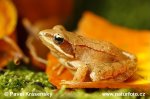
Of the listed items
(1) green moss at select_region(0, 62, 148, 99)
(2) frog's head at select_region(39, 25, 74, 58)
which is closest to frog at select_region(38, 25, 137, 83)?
(2) frog's head at select_region(39, 25, 74, 58)

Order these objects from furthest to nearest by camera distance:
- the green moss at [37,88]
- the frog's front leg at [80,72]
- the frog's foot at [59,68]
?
the frog's foot at [59,68] → the frog's front leg at [80,72] → the green moss at [37,88]

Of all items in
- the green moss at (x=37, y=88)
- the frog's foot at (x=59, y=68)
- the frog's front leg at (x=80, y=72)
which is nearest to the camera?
the green moss at (x=37, y=88)

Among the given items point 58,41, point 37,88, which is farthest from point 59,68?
point 37,88

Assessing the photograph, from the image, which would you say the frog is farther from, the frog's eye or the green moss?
the green moss

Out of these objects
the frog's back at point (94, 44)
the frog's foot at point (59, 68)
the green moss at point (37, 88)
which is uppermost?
the frog's back at point (94, 44)

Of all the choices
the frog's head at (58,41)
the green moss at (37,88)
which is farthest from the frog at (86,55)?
the green moss at (37,88)

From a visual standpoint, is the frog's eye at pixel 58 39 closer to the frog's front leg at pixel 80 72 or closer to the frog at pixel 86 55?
the frog at pixel 86 55

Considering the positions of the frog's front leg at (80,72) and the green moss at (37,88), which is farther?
the frog's front leg at (80,72)

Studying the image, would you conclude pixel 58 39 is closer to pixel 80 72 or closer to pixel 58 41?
pixel 58 41
